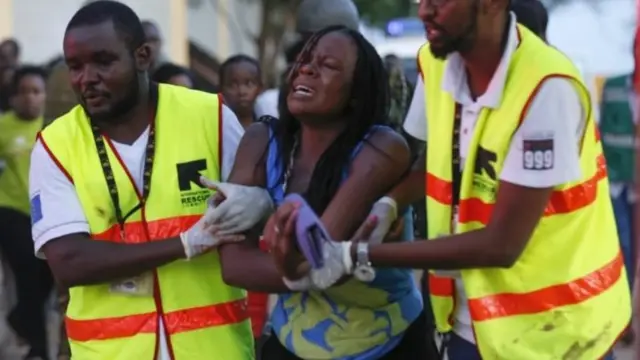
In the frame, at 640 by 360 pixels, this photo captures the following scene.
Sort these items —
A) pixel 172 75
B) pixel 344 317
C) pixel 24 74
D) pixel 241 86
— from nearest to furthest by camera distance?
pixel 344 317
pixel 172 75
pixel 241 86
pixel 24 74

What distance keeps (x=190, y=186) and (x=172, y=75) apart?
339 centimetres

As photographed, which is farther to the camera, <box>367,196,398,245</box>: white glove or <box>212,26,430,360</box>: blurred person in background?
<box>212,26,430,360</box>: blurred person in background

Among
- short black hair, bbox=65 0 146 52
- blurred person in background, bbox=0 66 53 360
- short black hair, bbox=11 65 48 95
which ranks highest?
short black hair, bbox=65 0 146 52

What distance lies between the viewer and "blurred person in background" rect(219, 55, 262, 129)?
7012mm

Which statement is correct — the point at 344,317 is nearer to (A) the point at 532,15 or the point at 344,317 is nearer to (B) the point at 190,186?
(B) the point at 190,186

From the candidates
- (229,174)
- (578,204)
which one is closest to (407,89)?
(229,174)

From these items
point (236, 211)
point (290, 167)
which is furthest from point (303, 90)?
point (236, 211)

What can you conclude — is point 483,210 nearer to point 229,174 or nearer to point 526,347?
point 526,347

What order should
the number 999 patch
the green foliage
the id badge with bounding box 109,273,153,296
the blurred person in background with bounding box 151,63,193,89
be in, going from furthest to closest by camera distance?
the green foliage, the blurred person in background with bounding box 151,63,193,89, the id badge with bounding box 109,273,153,296, the number 999 patch

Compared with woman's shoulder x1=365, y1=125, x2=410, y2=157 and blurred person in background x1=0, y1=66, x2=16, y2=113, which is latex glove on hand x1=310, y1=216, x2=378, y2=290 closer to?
woman's shoulder x1=365, y1=125, x2=410, y2=157

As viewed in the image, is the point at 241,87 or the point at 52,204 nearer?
the point at 52,204

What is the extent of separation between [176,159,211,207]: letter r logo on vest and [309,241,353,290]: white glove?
649 millimetres

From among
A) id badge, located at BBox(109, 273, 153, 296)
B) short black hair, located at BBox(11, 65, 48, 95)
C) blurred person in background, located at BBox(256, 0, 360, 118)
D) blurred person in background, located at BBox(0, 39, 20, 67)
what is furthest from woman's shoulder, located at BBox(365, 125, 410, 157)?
blurred person in background, located at BBox(0, 39, 20, 67)

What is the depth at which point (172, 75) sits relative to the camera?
22.7ft
